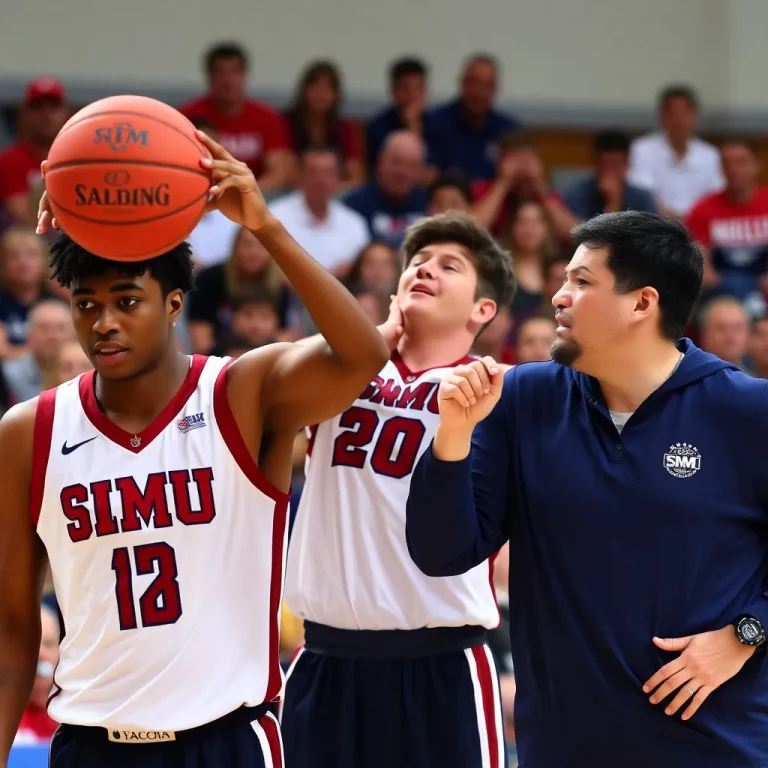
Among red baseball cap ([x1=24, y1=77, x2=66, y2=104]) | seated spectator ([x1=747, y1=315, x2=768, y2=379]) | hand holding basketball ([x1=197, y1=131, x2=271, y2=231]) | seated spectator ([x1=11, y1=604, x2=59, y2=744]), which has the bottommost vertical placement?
seated spectator ([x1=11, y1=604, x2=59, y2=744])

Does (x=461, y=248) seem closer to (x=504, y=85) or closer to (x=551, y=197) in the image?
(x=551, y=197)

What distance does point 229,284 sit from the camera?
8945 millimetres

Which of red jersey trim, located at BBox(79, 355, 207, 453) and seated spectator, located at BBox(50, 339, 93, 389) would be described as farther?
seated spectator, located at BBox(50, 339, 93, 389)

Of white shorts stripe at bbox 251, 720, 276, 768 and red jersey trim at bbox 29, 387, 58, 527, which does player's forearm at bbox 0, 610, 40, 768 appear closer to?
red jersey trim at bbox 29, 387, 58, 527

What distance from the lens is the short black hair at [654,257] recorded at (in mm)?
3631

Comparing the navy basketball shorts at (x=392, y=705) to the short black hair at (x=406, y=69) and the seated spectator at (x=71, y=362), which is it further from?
the short black hair at (x=406, y=69)

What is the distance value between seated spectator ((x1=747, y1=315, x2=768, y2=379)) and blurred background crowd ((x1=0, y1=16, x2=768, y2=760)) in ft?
0.05

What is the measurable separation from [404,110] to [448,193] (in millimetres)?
1493

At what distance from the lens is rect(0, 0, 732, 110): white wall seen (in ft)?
38.3

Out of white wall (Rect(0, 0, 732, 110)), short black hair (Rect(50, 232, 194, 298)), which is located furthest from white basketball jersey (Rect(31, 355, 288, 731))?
white wall (Rect(0, 0, 732, 110))

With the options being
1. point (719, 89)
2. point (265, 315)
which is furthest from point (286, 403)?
point (719, 89)

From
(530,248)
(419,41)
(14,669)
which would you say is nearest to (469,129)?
(419,41)

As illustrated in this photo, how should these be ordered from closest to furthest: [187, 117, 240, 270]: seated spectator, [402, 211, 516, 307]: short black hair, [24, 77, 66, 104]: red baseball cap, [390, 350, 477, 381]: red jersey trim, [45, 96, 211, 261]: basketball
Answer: [45, 96, 211, 261]: basketball → [390, 350, 477, 381]: red jersey trim → [402, 211, 516, 307]: short black hair → [24, 77, 66, 104]: red baseball cap → [187, 117, 240, 270]: seated spectator

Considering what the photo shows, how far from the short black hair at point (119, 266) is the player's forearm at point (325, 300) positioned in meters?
0.33
